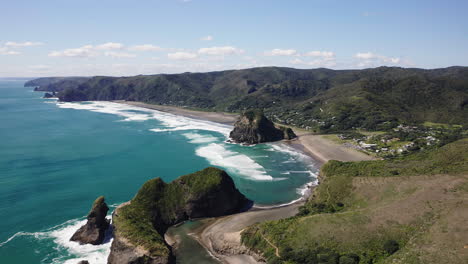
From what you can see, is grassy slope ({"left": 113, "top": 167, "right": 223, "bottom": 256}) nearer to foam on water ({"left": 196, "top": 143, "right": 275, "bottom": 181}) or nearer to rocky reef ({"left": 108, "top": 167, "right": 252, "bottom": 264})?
rocky reef ({"left": 108, "top": 167, "right": 252, "bottom": 264})

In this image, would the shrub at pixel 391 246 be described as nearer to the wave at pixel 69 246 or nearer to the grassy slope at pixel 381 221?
the grassy slope at pixel 381 221

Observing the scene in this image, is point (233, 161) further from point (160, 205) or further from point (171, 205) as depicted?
point (160, 205)

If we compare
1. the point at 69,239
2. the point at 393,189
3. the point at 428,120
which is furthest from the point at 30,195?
the point at 428,120

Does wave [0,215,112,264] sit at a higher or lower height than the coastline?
lower

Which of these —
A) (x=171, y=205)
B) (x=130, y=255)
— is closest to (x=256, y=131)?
(x=171, y=205)

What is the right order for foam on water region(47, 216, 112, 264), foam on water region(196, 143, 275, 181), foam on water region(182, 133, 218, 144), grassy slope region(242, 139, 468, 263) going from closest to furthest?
grassy slope region(242, 139, 468, 263) → foam on water region(47, 216, 112, 264) → foam on water region(196, 143, 275, 181) → foam on water region(182, 133, 218, 144)

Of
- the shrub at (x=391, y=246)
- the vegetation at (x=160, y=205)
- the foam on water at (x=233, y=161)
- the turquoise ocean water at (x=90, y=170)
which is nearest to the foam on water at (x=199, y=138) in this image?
the turquoise ocean water at (x=90, y=170)

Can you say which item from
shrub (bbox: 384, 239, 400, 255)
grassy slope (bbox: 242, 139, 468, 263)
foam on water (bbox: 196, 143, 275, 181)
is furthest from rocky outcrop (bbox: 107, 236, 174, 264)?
foam on water (bbox: 196, 143, 275, 181)
